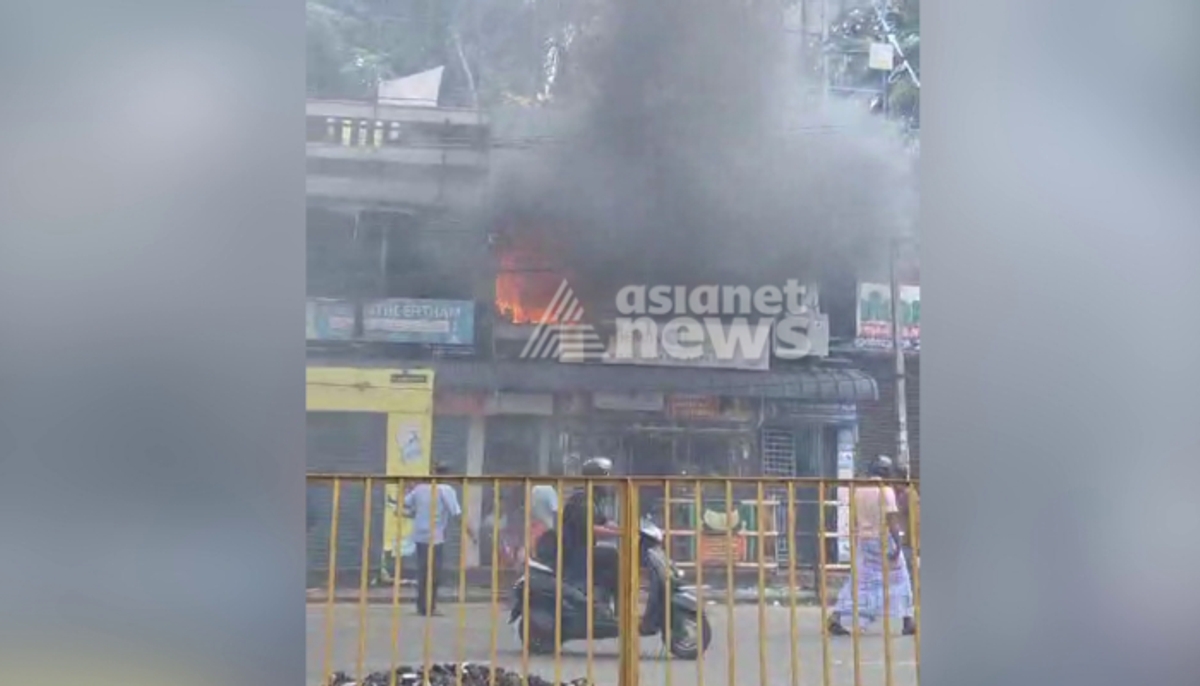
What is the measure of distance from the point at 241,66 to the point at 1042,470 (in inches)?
18.9

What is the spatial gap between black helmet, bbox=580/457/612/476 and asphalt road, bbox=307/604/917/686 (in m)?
0.77

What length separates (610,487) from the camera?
237 centimetres

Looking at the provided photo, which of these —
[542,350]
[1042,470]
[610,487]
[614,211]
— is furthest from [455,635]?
[1042,470]

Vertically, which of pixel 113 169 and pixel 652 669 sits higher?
pixel 113 169

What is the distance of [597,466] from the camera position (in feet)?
12.3

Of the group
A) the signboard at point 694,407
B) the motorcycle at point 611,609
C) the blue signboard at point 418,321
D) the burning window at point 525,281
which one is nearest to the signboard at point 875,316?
the signboard at point 694,407

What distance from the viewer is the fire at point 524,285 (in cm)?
395

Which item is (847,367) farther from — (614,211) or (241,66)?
(241,66)

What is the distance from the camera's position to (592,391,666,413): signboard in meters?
3.96

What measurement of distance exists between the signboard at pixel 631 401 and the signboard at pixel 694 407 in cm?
4

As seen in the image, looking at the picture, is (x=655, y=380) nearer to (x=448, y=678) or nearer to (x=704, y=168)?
(x=704, y=168)

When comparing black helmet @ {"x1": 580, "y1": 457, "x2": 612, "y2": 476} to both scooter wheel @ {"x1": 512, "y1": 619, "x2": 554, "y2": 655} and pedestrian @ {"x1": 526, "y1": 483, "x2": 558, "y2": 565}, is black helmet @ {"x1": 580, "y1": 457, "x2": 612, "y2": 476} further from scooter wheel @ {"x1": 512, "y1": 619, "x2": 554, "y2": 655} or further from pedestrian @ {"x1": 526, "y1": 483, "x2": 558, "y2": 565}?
scooter wheel @ {"x1": 512, "y1": 619, "x2": 554, "y2": 655}

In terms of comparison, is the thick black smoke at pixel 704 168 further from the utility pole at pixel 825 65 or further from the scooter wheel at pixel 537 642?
the scooter wheel at pixel 537 642
